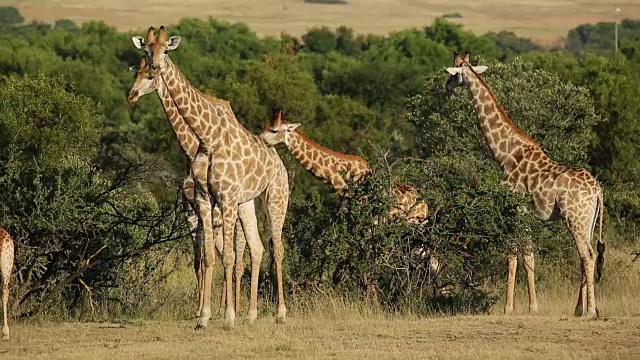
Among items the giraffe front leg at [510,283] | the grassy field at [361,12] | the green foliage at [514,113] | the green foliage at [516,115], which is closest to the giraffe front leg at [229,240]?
the giraffe front leg at [510,283]

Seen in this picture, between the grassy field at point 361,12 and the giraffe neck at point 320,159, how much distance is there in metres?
79.1

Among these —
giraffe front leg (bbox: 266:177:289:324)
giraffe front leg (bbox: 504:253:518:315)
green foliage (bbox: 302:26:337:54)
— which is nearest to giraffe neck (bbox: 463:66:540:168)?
giraffe front leg (bbox: 504:253:518:315)

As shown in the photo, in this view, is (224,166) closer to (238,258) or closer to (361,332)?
(238,258)

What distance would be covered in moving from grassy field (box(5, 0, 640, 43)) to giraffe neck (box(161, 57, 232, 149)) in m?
81.4

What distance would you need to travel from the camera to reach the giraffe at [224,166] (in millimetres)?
12547

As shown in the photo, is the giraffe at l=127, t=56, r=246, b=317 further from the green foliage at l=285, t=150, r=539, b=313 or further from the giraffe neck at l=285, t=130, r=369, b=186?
the giraffe neck at l=285, t=130, r=369, b=186

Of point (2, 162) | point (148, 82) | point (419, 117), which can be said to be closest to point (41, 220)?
point (2, 162)

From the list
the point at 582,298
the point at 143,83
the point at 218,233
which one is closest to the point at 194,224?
the point at 218,233

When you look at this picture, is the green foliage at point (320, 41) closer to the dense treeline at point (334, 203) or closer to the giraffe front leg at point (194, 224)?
the dense treeline at point (334, 203)

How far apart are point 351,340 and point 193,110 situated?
2.76 meters

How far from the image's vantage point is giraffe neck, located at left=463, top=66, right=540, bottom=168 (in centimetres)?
1426

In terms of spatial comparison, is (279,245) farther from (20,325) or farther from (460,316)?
(20,325)

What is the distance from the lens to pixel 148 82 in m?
12.4

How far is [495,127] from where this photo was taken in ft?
47.4
